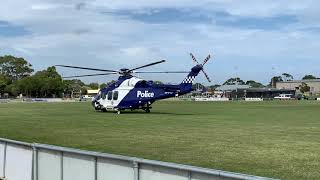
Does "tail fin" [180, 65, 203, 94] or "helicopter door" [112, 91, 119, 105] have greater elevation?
"tail fin" [180, 65, 203, 94]

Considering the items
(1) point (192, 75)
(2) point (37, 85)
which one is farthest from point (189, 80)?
(2) point (37, 85)

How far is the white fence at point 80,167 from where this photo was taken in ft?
24.3

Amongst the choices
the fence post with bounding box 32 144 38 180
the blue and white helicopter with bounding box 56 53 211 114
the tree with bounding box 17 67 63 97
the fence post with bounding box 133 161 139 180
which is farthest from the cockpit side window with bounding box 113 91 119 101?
the tree with bounding box 17 67 63 97

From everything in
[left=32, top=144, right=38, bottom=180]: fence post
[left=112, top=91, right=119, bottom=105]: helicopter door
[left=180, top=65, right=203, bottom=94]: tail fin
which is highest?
[left=180, top=65, right=203, bottom=94]: tail fin

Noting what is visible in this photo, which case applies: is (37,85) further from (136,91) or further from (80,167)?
(80,167)

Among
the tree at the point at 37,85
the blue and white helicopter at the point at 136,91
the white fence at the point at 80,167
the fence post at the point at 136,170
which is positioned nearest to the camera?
the white fence at the point at 80,167

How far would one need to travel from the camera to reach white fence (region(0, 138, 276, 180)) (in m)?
7.41

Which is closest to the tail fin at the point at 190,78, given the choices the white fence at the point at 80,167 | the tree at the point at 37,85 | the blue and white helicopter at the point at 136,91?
the blue and white helicopter at the point at 136,91

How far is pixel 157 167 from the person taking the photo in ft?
25.7

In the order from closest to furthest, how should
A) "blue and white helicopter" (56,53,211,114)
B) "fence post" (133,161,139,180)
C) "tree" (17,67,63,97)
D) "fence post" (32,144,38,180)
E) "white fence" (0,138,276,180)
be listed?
"white fence" (0,138,276,180) → "fence post" (133,161,139,180) → "fence post" (32,144,38,180) → "blue and white helicopter" (56,53,211,114) → "tree" (17,67,63,97)

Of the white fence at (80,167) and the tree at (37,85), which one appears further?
the tree at (37,85)

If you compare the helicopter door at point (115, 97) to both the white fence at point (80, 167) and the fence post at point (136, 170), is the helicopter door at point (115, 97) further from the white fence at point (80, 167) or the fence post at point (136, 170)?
the fence post at point (136, 170)

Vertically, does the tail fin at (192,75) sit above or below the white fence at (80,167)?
above

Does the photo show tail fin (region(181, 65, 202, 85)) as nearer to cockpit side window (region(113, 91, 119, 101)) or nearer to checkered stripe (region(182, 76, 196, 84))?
checkered stripe (region(182, 76, 196, 84))
